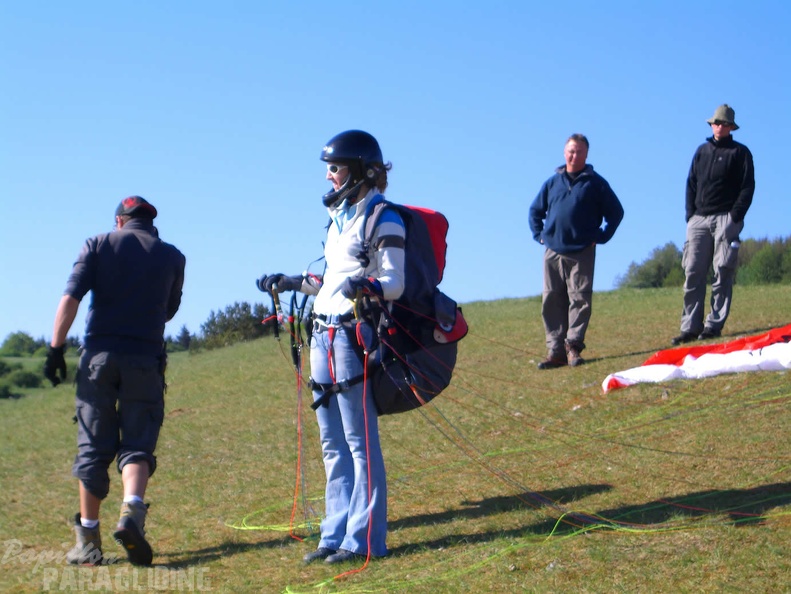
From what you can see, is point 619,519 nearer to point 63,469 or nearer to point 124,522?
point 124,522

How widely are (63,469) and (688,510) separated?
6092 millimetres

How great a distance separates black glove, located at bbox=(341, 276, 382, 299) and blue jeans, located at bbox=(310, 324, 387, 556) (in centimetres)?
20

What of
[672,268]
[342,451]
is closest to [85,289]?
[342,451]

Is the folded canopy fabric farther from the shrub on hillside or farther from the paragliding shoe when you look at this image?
the shrub on hillside

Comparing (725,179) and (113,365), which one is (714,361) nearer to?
(725,179)

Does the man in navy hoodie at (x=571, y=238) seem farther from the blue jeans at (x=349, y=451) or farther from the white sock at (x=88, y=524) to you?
the white sock at (x=88, y=524)

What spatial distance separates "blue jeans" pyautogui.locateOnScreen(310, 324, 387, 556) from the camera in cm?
518

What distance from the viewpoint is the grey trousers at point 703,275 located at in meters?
10.3

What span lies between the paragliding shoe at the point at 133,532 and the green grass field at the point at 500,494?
14 centimetres

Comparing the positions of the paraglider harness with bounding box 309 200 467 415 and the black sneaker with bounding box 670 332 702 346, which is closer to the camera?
the paraglider harness with bounding box 309 200 467 415

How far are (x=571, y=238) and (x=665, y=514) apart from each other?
15.6ft

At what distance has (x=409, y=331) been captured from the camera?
5301 mm

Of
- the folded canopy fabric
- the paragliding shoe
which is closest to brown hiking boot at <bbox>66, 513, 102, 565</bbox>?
the paragliding shoe

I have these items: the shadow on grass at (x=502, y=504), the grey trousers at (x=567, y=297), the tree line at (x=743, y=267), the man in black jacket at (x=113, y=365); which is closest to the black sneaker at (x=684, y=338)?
the grey trousers at (x=567, y=297)
